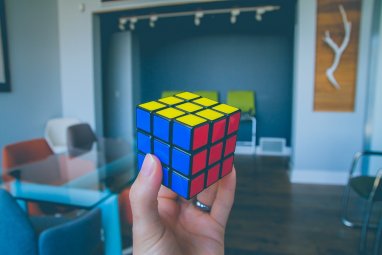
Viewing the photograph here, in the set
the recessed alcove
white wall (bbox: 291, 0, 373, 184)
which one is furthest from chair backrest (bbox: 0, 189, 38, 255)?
the recessed alcove

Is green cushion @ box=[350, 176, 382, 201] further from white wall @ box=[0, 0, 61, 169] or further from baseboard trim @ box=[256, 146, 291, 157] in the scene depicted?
white wall @ box=[0, 0, 61, 169]

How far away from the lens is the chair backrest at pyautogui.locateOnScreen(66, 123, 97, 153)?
115 inches

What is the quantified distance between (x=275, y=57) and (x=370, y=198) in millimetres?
4188

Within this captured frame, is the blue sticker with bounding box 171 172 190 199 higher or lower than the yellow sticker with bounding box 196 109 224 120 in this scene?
lower

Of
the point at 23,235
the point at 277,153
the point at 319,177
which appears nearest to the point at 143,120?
the point at 23,235

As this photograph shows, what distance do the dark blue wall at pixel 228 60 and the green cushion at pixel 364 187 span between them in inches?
135

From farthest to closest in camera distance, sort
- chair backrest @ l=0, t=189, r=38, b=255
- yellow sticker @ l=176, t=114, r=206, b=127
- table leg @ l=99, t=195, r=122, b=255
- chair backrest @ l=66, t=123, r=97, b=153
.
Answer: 1. chair backrest @ l=66, t=123, r=97, b=153
2. table leg @ l=99, t=195, r=122, b=255
3. chair backrest @ l=0, t=189, r=38, b=255
4. yellow sticker @ l=176, t=114, r=206, b=127

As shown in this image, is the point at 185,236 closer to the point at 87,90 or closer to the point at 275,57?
the point at 87,90

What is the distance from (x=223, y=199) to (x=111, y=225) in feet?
4.01

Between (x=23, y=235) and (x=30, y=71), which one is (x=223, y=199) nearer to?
(x=23, y=235)

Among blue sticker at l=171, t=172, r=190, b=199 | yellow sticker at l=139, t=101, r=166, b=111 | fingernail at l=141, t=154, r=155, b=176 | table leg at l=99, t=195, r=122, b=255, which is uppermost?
yellow sticker at l=139, t=101, r=166, b=111

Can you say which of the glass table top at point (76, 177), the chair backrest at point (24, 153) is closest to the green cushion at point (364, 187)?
the glass table top at point (76, 177)

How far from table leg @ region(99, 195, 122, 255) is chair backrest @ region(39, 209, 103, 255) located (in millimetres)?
219

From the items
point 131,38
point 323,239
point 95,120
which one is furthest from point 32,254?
point 131,38
